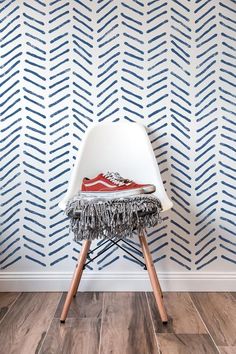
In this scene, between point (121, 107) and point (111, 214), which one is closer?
point (111, 214)

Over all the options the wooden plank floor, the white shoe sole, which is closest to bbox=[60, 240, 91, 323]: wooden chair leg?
the wooden plank floor

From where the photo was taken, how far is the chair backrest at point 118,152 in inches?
73.7

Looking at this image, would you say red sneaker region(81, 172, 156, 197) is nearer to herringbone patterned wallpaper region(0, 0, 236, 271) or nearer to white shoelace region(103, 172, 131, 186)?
white shoelace region(103, 172, 131, 186)

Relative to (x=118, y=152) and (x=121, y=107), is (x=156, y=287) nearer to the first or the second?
(x=118, y=152)

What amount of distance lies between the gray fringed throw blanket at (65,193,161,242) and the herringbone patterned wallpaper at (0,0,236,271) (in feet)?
1.57

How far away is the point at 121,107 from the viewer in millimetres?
2012

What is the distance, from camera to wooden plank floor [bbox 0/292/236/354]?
4.51 ft

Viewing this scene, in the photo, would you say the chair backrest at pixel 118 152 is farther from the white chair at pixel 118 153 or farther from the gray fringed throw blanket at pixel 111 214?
the gray fringed throw blanket at pixel 111 214

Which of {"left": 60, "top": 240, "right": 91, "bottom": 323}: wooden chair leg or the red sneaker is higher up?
the red sneaker

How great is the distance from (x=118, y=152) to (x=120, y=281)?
2.22 feet

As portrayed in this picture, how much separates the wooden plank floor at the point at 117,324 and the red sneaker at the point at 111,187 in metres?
0.54

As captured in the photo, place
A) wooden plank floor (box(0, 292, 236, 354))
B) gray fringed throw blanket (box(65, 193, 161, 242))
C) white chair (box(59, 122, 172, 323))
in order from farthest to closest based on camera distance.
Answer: white chair (box(59, 122, 172, 323)), gray fringed throw blanket (box(65, 193, 161, 242)), wooden plank floor (box(0, 292, 236, 354))

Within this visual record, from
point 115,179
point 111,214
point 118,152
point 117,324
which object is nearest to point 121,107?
point 118,152

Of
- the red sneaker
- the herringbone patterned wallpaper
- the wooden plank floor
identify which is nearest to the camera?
the wooden plank floor
